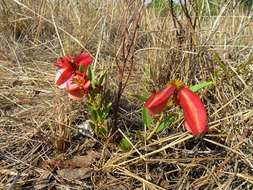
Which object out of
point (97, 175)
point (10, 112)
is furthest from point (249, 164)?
point (10, 112)

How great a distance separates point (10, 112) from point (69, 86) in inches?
15.9

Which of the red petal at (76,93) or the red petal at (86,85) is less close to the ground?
the red petal at (86,85)

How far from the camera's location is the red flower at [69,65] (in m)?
1.20

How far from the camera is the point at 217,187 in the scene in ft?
3.95

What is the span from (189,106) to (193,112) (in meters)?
0.02

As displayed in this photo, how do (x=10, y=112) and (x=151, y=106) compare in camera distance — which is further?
(x=10, y=112)

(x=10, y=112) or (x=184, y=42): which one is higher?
(x=184, y=42)

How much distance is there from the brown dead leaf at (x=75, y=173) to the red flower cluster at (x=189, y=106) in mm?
309

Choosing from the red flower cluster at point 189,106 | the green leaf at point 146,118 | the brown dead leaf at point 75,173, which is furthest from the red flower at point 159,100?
the brown dead leaf at point 75,173

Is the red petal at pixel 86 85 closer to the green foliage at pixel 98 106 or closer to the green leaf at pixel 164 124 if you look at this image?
the green foliage at pixel 98 106

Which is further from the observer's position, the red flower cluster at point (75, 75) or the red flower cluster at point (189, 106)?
the red flower cluster at point (75, 75)

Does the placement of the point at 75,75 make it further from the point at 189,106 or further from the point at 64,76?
the point at 189,106

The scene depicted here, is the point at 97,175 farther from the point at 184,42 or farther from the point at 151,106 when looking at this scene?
the point at 184,42

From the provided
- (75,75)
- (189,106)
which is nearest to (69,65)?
(75,75)
